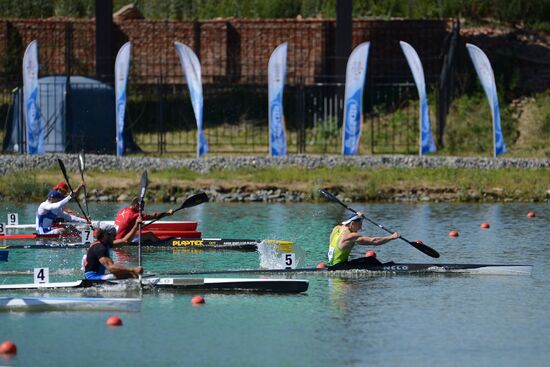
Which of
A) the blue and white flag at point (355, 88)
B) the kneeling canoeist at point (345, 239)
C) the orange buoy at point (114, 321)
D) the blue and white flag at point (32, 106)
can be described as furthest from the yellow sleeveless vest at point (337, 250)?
the blue and white flag at point (32, 106)

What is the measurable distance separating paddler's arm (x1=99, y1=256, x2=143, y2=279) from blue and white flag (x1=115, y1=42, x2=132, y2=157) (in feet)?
54.5

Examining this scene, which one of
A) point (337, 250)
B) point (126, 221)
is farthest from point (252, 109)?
point (337, 250)

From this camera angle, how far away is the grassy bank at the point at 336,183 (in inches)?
1313

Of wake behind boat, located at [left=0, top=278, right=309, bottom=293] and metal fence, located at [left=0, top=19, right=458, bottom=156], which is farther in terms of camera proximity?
metal fence, located at [left=0, top=19, right=458, bottom=156]

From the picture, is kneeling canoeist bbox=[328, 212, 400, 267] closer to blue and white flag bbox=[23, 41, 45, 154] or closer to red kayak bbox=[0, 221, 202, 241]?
red kayak bbox=[0, 221, 202, 241]

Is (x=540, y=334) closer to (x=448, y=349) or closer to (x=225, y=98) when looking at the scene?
(x=448, y=349)

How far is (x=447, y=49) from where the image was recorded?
43969 millimetres

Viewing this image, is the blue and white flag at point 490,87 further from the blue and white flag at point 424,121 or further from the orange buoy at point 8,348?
the orange buoy at point 8,348

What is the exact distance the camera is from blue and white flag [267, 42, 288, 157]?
35844 mm

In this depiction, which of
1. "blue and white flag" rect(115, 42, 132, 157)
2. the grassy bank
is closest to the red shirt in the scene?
the grassy bank

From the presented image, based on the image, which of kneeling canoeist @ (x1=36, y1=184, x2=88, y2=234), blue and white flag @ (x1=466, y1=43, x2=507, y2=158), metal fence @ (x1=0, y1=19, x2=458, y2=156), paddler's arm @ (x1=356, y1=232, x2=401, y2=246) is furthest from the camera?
metal fence @ (x1=0, y1=19, x2=458, y2=156)

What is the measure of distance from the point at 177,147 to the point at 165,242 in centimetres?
1637

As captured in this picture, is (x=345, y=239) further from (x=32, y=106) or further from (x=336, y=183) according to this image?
(x=32, y=106)

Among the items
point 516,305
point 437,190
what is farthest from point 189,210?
point 516,305
